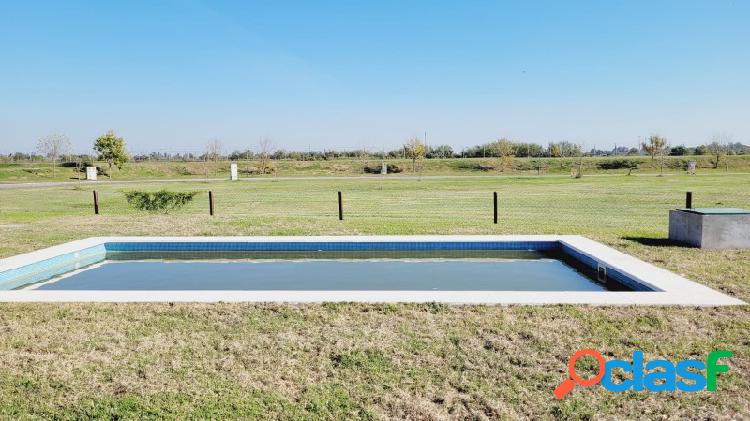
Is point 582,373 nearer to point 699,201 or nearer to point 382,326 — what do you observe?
point 382,326

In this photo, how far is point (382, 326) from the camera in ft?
18.2

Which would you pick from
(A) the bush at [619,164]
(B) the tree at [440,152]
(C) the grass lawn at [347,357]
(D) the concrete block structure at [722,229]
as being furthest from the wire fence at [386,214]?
(B) the tree at [440,152]

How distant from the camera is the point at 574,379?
423 cm

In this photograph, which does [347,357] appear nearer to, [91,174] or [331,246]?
[331,246]

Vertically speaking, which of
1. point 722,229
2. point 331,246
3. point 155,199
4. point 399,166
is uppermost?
point 399,166

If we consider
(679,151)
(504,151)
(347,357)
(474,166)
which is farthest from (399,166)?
(347,357)

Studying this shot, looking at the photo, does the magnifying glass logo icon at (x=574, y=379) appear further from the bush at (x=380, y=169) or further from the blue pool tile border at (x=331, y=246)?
the bush at (x=380, y=169)

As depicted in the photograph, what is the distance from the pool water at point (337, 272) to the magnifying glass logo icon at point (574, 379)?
366 cm

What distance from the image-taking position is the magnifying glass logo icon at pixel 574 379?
13.3 ft

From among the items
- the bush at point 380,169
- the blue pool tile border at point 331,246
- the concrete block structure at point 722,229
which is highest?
the bush at point 380,169

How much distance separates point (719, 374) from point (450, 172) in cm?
5868

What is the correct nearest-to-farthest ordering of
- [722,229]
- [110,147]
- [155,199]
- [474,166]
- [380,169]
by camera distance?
1. [722,229]
2. [155,199]
3. [110,147]
4. [380,169]
5. [474,166]

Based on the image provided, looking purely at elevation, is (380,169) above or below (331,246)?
above

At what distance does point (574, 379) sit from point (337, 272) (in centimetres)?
592
